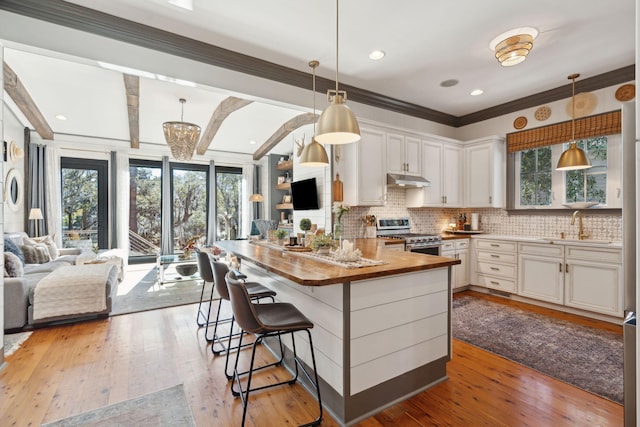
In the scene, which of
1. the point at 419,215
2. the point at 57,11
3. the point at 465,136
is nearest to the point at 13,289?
the point at 57,11

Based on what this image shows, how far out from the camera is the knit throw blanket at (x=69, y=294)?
321cm

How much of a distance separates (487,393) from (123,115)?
243 inches

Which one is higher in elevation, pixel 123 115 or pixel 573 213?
pixel 123 115

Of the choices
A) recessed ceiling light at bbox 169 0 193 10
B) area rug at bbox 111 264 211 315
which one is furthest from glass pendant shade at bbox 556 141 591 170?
area rug at bbox 111 264 211 315

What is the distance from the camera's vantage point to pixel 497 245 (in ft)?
14.3

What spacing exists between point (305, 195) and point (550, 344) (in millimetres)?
3475

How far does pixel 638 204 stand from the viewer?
84cm

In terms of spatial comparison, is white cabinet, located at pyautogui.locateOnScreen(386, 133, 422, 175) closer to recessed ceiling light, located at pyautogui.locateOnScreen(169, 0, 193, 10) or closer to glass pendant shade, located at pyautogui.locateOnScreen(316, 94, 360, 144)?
glass pendant shade, located at pyautogui.locateOnScreen(316, 94, 360, 144)

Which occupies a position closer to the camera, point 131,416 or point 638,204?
point 638,204

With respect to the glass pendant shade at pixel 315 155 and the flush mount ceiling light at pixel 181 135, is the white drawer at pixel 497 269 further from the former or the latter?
the flush mount ceiling light at pixel 181 135

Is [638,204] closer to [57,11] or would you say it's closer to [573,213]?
[57,11]

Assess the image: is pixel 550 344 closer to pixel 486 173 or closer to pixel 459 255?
pixel 459 255

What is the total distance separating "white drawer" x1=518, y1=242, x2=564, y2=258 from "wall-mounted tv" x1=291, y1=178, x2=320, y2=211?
2.95m

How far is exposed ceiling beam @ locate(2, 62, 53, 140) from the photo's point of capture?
11.5 feet
